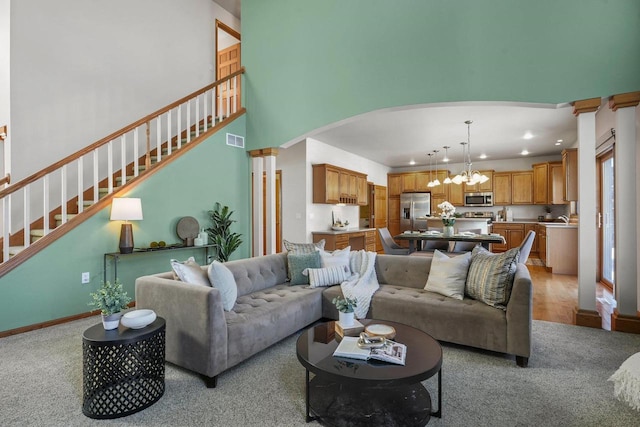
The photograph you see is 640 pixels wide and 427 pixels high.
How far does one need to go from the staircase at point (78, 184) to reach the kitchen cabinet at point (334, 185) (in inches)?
76.9

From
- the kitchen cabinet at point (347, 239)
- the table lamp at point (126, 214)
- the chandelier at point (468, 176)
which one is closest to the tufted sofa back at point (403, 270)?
the kitchen cabinet at point (347, 239)

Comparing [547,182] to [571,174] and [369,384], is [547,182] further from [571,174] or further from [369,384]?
[369,384]

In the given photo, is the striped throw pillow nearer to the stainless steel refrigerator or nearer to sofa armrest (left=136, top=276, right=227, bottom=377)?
sofa armrest (left=136, top=276, right=227, bottom=377)

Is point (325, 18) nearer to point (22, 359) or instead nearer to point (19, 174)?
point (19, 174)

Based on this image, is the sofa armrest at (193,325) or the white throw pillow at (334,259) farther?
the white throw pillow at (334,259)

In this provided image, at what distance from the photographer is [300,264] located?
3.87m

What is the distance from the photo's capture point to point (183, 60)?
6.39m

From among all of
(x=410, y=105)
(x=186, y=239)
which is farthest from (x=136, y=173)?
(x=410, y=105)

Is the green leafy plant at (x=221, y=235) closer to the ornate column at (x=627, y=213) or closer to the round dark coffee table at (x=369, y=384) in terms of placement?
the round dark coffee table at (x=369, y=384)

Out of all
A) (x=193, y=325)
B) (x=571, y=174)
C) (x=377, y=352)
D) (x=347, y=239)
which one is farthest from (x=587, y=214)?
(x=347, y=239)

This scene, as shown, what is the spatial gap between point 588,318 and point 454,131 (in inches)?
158

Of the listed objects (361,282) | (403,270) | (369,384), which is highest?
(403,270)

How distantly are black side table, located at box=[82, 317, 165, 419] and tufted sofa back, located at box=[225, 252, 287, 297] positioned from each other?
1245mm

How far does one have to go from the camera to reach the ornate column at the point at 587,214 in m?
3.55
